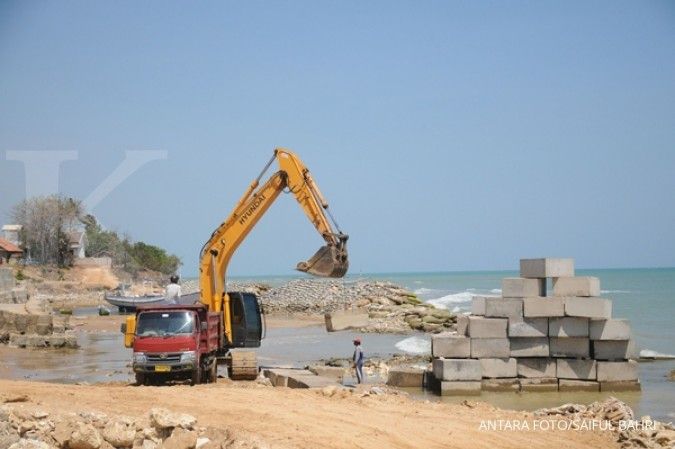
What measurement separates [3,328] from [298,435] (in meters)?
22.1

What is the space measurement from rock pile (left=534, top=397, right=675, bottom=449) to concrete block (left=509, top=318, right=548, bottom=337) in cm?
499

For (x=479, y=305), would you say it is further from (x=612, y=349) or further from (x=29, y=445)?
(x=29, y=445)

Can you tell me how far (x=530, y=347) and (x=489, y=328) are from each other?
1.08 metres

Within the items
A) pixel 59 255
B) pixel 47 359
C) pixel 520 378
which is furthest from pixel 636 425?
pixel 59 255

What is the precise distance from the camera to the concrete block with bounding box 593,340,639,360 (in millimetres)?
18531

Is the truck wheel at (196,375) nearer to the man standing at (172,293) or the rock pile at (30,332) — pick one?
the man standing at (172,293)

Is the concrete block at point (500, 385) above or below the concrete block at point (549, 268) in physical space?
below

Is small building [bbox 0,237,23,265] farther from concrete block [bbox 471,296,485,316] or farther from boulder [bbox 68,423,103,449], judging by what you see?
boulder [bbox 68,423,103,449]

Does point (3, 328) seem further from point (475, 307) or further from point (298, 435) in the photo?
point (298, 435)

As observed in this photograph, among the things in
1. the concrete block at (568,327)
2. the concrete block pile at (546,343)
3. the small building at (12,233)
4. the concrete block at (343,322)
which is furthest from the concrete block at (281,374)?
the small building at (12,233)

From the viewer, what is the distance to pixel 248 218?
1948 centimetres

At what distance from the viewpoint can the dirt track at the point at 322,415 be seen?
1083 cm

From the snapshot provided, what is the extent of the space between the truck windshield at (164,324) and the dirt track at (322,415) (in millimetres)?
1516

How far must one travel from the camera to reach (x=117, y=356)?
1078 inches
